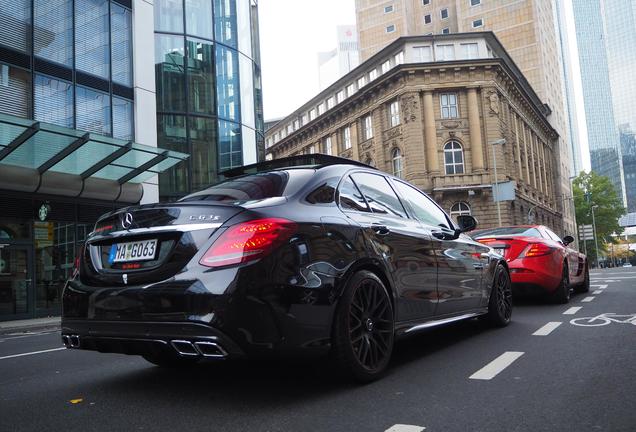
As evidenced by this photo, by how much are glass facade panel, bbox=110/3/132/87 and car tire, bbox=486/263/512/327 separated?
53.0 feet

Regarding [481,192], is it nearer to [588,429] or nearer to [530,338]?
[530,338]

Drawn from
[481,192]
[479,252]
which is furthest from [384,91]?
[479,252]

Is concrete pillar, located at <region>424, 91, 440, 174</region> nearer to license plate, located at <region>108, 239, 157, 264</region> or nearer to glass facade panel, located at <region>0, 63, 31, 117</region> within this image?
glass facade panel, located at <region>0, 63, 31, 117</region>

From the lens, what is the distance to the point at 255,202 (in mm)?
3295

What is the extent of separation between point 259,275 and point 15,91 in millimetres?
15665

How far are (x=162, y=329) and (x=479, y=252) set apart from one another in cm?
354

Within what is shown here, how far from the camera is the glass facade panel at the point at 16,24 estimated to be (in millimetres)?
15508

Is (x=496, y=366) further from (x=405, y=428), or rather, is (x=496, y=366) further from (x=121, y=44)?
(x=121, y=44)

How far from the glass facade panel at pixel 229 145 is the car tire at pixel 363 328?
19337mm

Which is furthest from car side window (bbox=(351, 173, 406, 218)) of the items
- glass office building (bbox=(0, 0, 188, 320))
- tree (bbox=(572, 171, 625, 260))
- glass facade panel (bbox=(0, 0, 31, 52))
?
tree (bbox=(572, 171, 625, 260))

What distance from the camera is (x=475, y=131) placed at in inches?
1738

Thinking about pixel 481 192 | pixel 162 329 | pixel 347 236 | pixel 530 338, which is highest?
pixel 481 192

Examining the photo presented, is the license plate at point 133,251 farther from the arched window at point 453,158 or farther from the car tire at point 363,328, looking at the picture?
the arched window at point 453,158

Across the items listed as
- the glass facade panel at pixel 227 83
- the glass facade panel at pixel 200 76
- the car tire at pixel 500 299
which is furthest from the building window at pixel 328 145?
the car tire at pixel 500 299
